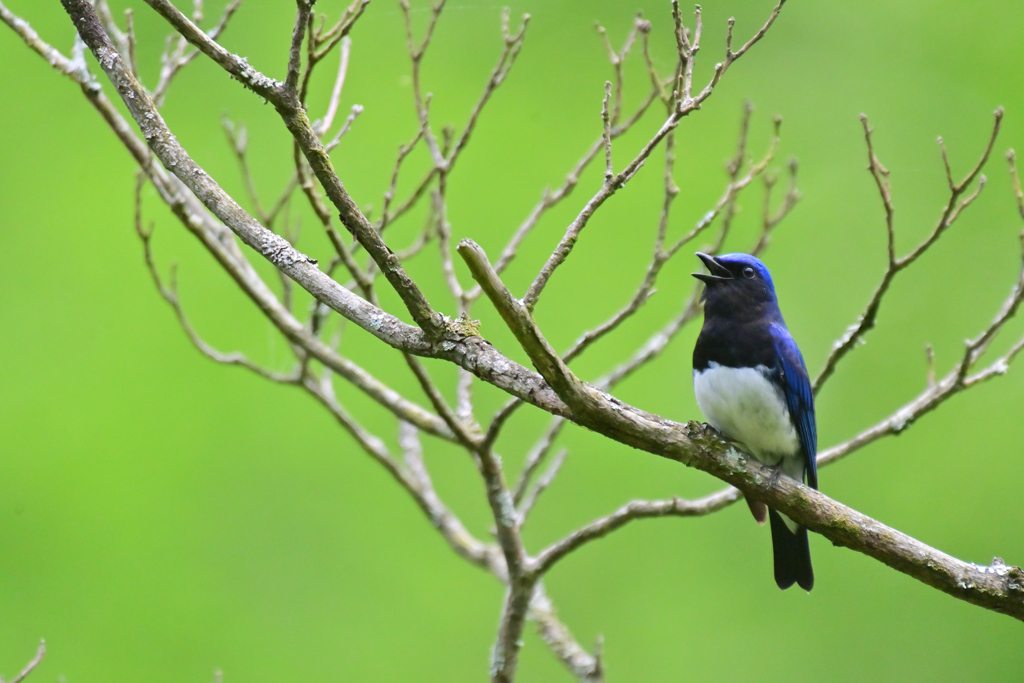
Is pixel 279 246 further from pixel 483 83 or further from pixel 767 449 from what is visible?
pixel 483 83

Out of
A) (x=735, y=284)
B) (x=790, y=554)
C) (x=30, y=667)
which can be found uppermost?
(x=735, y=284)

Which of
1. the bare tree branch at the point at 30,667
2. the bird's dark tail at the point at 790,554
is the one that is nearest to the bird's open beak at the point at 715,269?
the bird's dark tail at the point at 790,554

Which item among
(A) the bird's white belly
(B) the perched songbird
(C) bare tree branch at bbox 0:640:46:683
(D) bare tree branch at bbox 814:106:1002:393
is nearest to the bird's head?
(B) the perched songbird

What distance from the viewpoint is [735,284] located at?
2.47 m

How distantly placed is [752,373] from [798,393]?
0.56ft

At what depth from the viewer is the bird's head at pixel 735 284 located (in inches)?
96.3

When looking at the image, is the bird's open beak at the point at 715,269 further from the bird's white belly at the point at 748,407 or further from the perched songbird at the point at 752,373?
the bird's white belly at the point at 748,407

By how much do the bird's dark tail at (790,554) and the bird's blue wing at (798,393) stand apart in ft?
0.62

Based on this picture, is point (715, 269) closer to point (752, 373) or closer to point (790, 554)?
point (752, 373)

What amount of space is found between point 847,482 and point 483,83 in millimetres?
3208

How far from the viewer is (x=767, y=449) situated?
8.00ft

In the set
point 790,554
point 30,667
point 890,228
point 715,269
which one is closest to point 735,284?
point 715,269

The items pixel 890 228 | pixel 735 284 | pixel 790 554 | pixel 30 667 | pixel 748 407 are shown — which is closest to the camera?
pixel 30 667

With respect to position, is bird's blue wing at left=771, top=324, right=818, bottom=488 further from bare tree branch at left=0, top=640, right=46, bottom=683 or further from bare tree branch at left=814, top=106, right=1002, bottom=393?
bare tree branch at left=0, top=640, right=46, bottom=683
